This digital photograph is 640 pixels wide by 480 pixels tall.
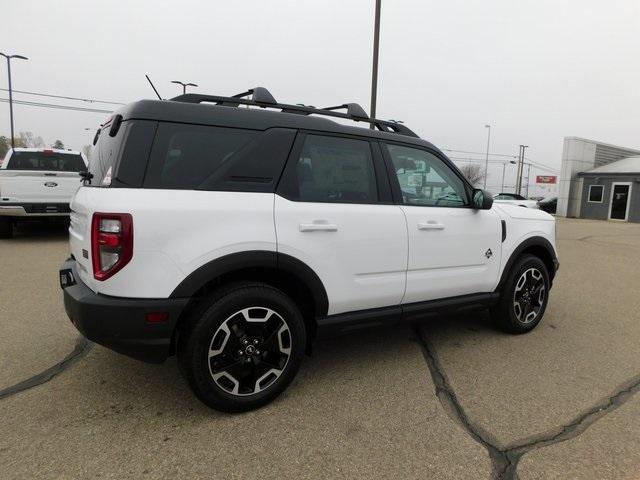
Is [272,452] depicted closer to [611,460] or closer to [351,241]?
[351,241]

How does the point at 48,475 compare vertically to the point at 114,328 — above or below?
below

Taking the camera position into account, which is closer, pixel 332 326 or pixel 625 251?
pixel 332 326

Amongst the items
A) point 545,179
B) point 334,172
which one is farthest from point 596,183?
point 545,179

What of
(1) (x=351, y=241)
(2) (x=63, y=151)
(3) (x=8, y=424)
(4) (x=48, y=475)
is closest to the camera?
(4) (x=48, y=475)

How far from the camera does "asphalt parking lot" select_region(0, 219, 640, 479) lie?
2.36 meters

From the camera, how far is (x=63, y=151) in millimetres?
10078

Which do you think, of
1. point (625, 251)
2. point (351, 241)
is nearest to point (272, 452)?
point (351, 241)

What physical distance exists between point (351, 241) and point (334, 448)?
1296mm

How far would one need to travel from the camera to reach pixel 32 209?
8977 millimetres

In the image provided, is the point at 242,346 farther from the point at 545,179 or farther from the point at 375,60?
the point at 545,179

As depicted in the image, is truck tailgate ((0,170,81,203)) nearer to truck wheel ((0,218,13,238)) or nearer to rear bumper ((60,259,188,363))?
truck wheel ((0,218,13,238))

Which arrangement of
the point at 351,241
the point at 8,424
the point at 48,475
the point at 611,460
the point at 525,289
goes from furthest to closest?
the point at 525,289, the point at 351,241, the point at 8,424, the point at 611,460, the point at 48,475

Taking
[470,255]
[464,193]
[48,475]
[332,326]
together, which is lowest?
Result: [48,475]

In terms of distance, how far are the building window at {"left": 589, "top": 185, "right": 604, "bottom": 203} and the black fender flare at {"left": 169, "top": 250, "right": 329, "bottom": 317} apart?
29.2m
